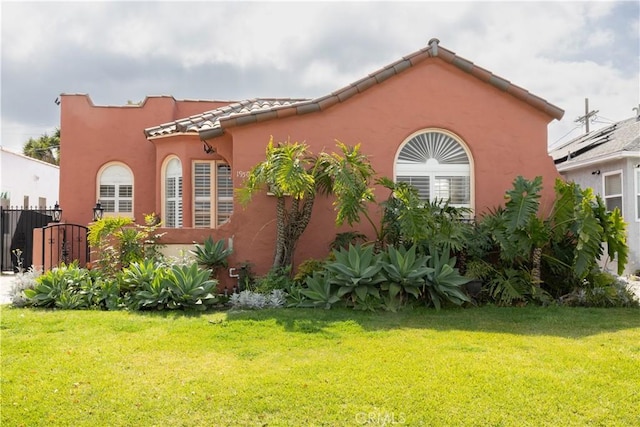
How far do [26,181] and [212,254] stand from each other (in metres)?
17.3

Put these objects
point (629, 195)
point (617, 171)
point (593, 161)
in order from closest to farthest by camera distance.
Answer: point (629, 195), point (617, 171), point (593, 161)

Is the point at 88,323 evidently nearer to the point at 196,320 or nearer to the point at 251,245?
the point at 196,320

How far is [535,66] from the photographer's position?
41.7 feet

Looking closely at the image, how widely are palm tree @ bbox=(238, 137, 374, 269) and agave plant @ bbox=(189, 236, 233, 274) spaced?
1.08 m

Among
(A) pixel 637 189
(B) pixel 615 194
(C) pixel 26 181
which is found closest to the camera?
(A) pixel 637 189

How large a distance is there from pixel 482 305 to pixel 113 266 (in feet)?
24.2

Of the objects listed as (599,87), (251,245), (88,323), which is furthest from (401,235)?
(599,87)

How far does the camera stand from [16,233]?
59.9ft

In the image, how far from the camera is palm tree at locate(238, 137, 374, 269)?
903 cm

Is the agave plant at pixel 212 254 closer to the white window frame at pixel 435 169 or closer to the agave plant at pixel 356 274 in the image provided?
the agave plant at pixel 356 274

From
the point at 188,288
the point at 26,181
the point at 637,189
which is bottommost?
the point at 188,288

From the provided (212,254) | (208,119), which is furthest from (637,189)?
(212,254)

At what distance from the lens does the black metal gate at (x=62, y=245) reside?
1180cm

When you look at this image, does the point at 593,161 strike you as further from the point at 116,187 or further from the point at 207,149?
the point at 116,187
